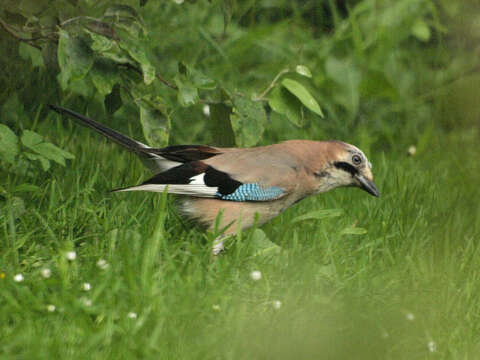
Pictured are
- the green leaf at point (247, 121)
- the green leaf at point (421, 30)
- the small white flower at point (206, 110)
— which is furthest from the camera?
the green leaf at point (421, 30)

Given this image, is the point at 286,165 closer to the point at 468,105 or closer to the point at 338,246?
the point at 338,246

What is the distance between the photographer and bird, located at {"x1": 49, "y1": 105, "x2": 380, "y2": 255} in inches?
168

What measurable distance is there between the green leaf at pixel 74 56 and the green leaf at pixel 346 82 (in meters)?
2.94

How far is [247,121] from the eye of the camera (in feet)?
14.9

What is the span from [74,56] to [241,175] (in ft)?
3.36

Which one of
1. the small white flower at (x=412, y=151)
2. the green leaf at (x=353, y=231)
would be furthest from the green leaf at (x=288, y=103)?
the small white flower at (x=412, y=151)

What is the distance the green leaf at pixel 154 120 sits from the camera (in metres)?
4.38

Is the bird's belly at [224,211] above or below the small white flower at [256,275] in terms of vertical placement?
above

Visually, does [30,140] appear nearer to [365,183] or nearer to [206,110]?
[365,183]

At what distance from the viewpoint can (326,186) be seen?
4.59 m

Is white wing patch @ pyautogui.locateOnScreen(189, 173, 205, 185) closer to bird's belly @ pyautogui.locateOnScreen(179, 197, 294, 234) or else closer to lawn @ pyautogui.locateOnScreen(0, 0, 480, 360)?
bird's belly @ pyautogui.locateOnScreen(179, 197, 294, 234)

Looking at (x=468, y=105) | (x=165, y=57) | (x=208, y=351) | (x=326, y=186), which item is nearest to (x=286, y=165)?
(x=326, y=186)

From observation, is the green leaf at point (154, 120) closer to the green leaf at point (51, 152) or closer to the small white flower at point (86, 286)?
the green leaf at point (51, 152)

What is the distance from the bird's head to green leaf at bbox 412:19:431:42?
3.21 metres
